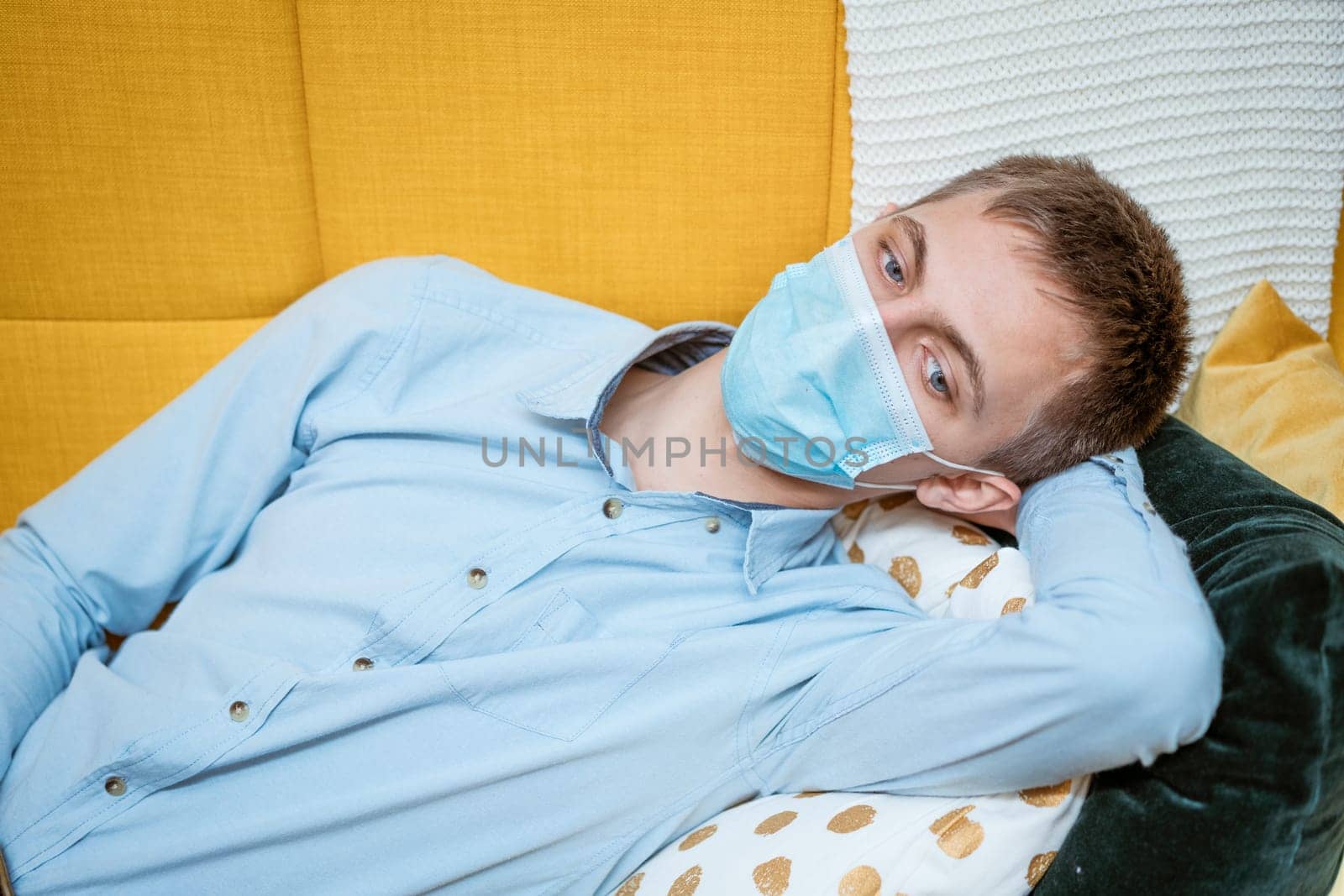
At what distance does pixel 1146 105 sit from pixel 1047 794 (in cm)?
105

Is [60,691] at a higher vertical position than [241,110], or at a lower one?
lower

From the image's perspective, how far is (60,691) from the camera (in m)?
1.25

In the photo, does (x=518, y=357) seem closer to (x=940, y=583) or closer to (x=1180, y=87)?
(x=940, y=583)

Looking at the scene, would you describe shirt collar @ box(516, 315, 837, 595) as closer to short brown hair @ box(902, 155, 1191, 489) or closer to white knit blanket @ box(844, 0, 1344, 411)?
short brown hair @ box(902, 155, 1191, 489)

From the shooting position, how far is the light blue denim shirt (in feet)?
3.51

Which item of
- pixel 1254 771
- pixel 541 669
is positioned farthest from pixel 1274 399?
pixel 541 669

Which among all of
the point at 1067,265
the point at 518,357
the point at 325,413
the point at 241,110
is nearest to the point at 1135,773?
the point at 1067,265

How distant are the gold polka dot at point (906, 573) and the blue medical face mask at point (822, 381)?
7.3 inches

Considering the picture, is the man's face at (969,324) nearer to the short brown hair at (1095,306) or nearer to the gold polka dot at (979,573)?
the short brown hair at (1095,306)

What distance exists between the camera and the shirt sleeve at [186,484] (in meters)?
1.25

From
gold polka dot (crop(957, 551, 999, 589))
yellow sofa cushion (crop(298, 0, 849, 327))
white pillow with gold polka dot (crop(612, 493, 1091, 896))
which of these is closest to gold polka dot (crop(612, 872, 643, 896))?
white pillow with gold polka dot (crop(612, 493, 1091, 896))

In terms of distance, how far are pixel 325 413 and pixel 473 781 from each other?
55 cm

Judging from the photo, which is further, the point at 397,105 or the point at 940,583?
the point at 397,105

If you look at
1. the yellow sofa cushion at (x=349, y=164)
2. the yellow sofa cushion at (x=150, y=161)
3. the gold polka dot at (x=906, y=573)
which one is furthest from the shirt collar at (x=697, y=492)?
the yellow sofa cushion at (x=150, y=161)
